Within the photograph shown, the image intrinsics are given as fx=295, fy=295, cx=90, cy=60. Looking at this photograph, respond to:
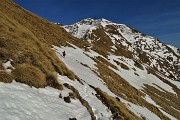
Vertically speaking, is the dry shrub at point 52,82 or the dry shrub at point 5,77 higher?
the dry shrub at point 52,82

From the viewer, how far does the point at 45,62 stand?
2559 centimetres

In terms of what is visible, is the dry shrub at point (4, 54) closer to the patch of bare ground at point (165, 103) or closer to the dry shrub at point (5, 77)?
the dry shrub at point (5, 77)

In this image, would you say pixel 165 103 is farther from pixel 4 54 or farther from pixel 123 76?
pixel 4 54

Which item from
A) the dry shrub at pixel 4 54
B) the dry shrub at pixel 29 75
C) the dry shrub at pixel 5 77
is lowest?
the dry shrub at pixel 5 77

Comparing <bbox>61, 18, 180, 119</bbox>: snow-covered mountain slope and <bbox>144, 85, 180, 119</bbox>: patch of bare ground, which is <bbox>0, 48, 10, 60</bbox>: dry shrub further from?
<bbox>144, 85, 180, 119</bbox>: patch of bare ground

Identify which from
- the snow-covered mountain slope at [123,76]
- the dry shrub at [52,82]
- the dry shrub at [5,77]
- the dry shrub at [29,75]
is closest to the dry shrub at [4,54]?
the dry shrub at [29,75]

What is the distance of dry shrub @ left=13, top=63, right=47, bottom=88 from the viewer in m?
20.3

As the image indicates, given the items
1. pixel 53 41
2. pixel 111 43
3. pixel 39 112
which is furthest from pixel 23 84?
pixel 111 43

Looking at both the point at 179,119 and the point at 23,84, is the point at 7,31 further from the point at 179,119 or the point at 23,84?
the point at 179,119

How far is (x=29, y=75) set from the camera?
2105 centimetres

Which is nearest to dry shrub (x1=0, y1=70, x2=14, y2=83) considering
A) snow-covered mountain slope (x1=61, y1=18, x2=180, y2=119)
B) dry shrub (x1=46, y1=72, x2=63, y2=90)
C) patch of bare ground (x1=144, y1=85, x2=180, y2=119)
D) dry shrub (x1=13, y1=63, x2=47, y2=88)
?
dry shrub (x1=13, y1=63, x2=47, y2=88)

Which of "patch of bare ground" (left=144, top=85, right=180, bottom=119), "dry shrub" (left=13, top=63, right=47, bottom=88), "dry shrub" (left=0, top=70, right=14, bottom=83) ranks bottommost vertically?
"dry shrub" (left=0, top=70, right=14, bottom=83)

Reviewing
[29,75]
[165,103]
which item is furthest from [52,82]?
[165,103]

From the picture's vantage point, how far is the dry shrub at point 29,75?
801 inches
